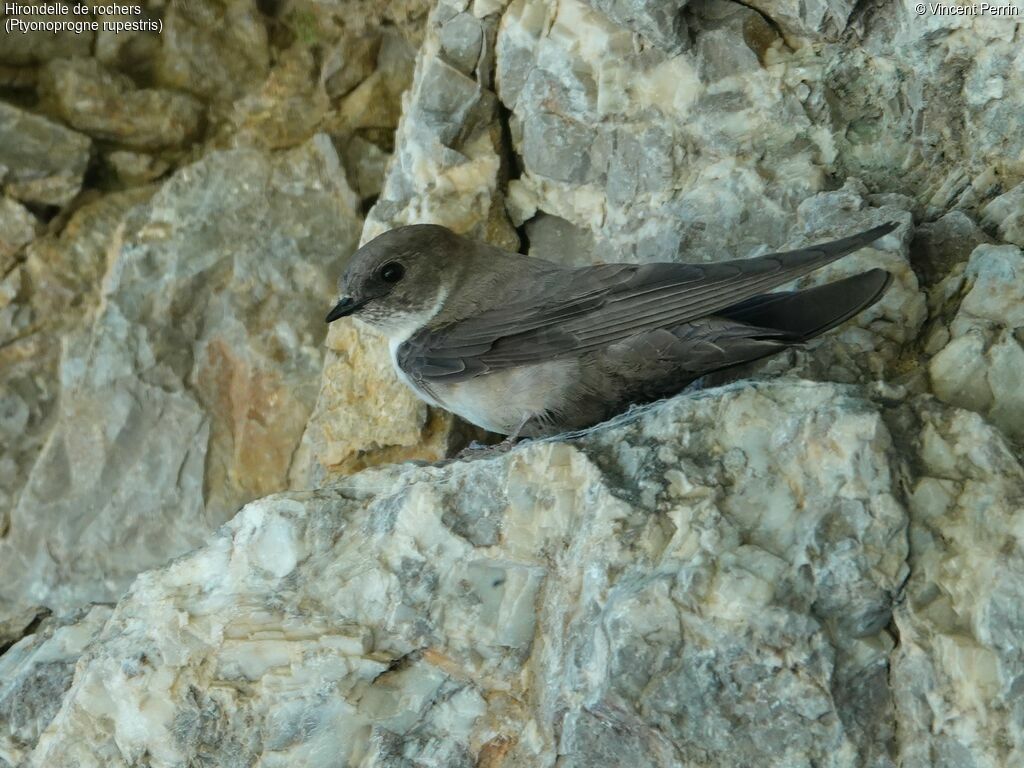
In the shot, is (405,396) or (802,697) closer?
(802,697)

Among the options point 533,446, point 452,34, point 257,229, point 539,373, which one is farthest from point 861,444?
point 257,229

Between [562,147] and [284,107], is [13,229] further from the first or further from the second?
[562,147]

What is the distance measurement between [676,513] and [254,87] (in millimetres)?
3620

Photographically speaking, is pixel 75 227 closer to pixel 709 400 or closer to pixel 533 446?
pixel 533 446

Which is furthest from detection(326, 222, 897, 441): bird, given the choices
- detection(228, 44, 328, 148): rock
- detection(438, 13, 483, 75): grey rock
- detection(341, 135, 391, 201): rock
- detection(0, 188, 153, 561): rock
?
detection(0, 188, 153, 561): rock

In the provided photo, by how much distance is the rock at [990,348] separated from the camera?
3.35m

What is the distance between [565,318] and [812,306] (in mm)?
815

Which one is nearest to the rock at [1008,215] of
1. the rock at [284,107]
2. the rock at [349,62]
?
the rock at [349,62]

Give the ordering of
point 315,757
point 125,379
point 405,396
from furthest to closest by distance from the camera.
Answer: point 125,379, point 405,396, point 315,757

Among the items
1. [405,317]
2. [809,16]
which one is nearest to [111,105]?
[405,317]

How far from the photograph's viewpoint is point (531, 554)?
331 centimetres

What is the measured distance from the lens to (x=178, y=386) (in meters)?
5.32

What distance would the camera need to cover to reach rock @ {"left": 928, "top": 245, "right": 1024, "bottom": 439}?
3.35 meters
